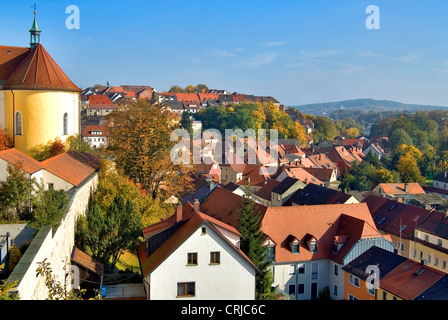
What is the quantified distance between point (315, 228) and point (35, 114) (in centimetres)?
1771

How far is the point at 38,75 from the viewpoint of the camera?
79.3 feet

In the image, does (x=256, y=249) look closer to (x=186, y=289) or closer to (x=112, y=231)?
(x=186, y=289)

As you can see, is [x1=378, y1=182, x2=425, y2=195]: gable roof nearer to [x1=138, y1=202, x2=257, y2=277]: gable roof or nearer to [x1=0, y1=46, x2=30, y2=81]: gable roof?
[x1=138, y1=202, x2=257, y2=277]: gable roof

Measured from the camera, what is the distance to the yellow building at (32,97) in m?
23.8

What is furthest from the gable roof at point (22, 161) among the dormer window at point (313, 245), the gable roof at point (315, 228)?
the dormer window at point (313, 245)

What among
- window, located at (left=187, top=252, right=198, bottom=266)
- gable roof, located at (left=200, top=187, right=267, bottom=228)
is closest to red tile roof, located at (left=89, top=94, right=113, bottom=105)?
gable roof, located at (left=200, top=187, right=267, bottom=228)

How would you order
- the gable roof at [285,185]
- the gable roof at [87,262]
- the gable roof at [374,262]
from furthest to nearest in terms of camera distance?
the gable roof at [285,185] < the gable roof at [374,262] < the gable roof at [87,262]

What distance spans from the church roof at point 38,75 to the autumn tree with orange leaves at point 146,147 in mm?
3411

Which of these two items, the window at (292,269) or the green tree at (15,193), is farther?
the window at (292,269)

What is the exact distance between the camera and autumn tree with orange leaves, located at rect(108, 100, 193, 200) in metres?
24.9

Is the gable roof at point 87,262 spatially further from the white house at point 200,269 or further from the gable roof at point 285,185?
the gable roof at point 285,185

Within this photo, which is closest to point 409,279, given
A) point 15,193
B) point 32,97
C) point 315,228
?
point 315,228

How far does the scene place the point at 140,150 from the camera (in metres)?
25.2

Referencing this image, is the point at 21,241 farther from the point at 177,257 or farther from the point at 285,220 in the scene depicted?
the point at 285,220
